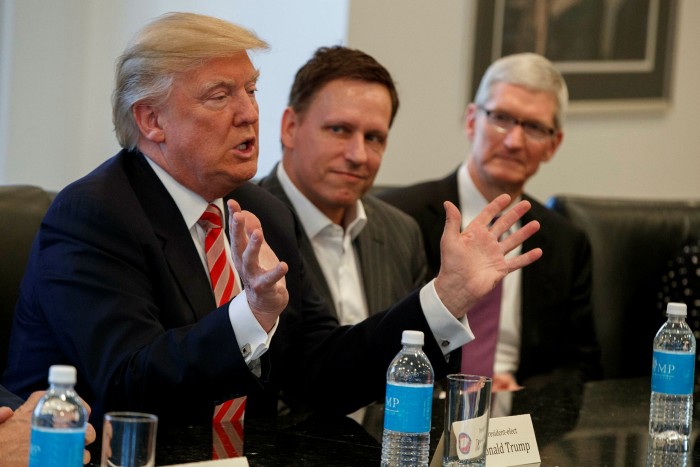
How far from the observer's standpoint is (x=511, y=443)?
2033 mm

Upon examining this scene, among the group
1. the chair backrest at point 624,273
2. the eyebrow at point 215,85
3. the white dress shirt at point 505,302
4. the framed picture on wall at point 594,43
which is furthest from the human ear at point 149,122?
the framed picture on wall at point 594,43

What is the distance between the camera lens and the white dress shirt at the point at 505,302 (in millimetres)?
3984

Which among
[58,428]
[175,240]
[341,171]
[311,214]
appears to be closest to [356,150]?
[341,171]

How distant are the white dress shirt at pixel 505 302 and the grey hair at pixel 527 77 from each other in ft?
1.07

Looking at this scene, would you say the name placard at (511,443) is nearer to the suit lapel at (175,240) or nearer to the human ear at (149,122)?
the suit lapel at (175,240)

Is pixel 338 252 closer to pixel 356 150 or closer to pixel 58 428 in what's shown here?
pixel 356 150

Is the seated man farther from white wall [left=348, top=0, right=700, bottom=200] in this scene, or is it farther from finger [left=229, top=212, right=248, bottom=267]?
white wall [left=348, top=0, right=700, bottom=200]

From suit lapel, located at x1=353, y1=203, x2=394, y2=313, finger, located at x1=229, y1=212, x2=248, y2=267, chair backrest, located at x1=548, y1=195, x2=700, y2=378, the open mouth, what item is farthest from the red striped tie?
chair backrest, located at x1=548, y1=195, x2=700, y2=378

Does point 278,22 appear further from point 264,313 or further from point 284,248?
point 264,313

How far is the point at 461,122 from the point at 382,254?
143 centimetres

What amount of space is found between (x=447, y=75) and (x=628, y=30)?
1.18 metres

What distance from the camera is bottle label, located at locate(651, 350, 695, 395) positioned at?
2426 mm

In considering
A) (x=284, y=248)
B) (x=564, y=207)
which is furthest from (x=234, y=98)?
(x=564, y=207)

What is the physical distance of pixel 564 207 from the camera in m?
4.41
